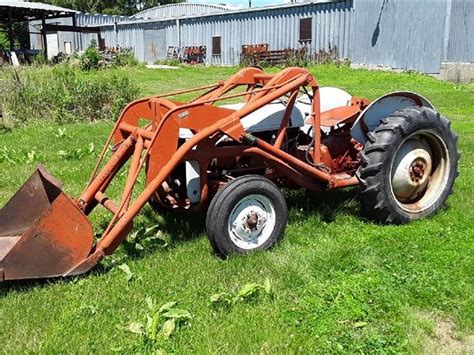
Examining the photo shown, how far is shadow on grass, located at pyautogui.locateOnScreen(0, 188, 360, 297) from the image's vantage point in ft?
14.9

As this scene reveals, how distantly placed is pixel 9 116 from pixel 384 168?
27.8 ft

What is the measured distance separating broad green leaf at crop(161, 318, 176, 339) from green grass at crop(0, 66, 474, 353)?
0.12 feet

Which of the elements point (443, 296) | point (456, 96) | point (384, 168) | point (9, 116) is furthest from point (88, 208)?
point (456, 96)

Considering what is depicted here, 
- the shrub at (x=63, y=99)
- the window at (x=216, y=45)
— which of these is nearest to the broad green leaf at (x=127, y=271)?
the shrub at (x=63, y=99)

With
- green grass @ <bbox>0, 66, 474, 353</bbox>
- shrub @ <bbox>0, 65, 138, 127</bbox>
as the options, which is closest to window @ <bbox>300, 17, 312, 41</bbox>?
shrub @ <bbox>0, 65, 138, 127</bbox>

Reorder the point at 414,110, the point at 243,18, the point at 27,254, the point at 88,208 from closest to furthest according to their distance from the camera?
the point at 27,254 → the point at 88,208 → the point at 414,110 → the point at 243,18

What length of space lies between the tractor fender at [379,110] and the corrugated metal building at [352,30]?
1388 cm

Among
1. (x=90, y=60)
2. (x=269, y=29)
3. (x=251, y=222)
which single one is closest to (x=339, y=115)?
(x=251, y=222)

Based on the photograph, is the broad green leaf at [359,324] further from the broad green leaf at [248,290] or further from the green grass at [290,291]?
the broad green leaf at [248,290]

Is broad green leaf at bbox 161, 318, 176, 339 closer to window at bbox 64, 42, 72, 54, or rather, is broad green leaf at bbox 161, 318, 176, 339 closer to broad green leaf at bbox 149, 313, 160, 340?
broad green leaf at bbox 149, 313, 160, 340

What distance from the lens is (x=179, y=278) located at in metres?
4.04

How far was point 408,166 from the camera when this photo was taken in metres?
5.05

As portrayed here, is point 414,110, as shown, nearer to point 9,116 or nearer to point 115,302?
point 115,302

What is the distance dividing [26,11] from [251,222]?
27370 mm
